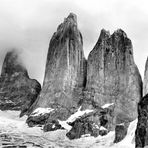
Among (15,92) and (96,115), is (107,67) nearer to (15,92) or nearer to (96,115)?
(96,115)

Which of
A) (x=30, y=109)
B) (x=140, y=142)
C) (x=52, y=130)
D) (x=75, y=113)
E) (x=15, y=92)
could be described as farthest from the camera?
(x=15, y=92)

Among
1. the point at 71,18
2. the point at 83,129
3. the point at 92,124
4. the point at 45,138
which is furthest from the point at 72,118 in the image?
the point at 71,18

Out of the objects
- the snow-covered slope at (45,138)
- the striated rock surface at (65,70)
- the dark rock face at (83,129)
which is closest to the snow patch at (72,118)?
the snow-covered slope at (45,138)

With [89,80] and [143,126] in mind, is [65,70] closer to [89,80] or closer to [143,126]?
[89,80]

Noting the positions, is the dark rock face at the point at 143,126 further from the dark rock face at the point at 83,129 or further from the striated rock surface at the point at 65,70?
the striated rock surface at the point at 65,70

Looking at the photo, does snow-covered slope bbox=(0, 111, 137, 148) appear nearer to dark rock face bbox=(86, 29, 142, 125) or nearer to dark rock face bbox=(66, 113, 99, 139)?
dark rock face bbox=(66, 113, 99, 139)

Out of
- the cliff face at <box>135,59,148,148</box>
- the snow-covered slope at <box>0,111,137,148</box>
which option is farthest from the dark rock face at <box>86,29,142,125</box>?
the cliff face at <box>135,59,148,148</box>

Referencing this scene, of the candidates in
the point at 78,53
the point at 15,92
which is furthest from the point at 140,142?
the point at 15,92
